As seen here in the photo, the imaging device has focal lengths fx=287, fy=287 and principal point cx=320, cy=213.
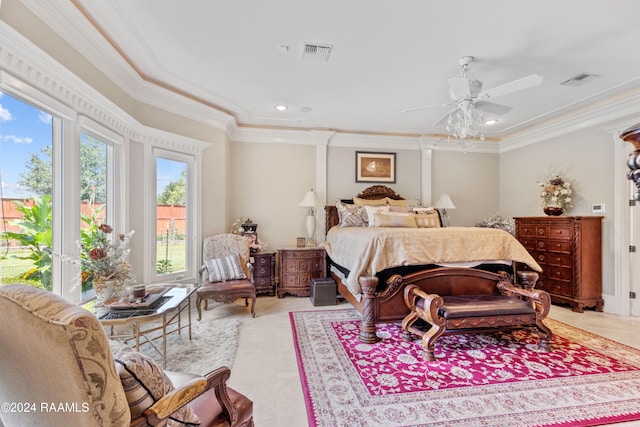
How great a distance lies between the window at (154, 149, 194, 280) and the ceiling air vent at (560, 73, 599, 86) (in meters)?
5.03

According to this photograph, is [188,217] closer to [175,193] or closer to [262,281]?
[175,193]

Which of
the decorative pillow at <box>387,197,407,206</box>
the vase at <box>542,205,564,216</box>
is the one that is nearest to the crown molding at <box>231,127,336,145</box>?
the decorative pillow at <box>387,197,407,206</box>

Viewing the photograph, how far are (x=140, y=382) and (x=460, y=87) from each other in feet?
10.9

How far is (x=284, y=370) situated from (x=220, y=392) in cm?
132

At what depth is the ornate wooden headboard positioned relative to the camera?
523 centimetres

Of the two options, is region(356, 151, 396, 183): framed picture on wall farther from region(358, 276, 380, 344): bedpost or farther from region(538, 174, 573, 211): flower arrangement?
region(358, 276, 380, 344): bedpost

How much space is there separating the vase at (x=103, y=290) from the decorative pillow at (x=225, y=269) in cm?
148

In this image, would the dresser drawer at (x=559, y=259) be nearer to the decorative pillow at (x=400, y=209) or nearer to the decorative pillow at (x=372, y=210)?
the decorative pillow at (x=400, y=209)

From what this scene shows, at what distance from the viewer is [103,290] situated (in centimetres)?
240

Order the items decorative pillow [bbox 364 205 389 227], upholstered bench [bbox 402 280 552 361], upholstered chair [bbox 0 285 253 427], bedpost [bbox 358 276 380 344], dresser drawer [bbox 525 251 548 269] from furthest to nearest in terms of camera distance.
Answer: decorative pillow [bbox 364 205 389 227], dresser drawer [bbox 525 251 548 269], bedpost [bbox 358 276 380 344], upholstered bench [bbox 402 280 552 361], upholstered chair [bbox 0 285 253 427]

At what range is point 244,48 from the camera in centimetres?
284

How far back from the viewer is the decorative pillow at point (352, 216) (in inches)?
187

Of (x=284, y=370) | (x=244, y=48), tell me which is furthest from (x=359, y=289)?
(x=244, y=48)

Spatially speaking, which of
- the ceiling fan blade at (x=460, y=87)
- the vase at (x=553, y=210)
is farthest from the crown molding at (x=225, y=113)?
the ceiling fan blade at (x=460, y=87)
